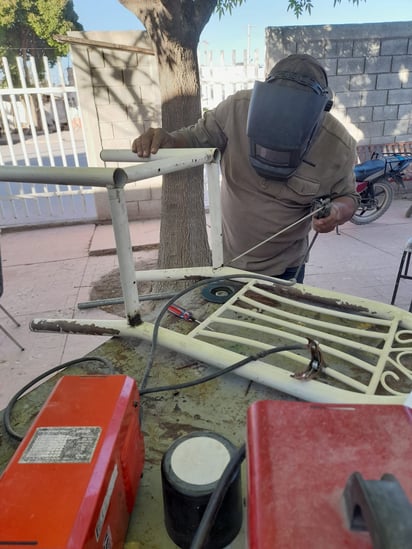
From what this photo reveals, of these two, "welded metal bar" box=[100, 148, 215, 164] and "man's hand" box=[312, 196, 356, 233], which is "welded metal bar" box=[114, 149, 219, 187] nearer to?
"welded metal bar" box=[100, 148, 215, 164]

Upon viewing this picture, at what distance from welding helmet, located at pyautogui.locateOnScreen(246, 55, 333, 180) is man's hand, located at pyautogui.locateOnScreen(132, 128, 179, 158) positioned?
330mm

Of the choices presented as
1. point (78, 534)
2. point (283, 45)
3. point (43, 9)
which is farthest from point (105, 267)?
point (43, 9)

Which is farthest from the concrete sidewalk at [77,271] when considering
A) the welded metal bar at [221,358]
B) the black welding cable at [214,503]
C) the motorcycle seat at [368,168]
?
the black welding cable at [214,503]

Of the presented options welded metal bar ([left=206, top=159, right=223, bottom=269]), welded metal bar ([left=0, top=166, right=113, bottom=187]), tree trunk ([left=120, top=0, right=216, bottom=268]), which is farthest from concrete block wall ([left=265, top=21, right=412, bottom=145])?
welded metal bar ([left=0, top=166, right=113, bottom=187])

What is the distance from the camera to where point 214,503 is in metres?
0.49

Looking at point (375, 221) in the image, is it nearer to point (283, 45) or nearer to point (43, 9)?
point (283, 45)

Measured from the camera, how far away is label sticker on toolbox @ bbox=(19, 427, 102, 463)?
544mm

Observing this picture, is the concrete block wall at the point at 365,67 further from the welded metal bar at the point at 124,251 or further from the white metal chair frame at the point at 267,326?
the welded metal bar at the point at 124,251

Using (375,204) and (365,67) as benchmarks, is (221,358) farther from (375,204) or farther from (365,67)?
(365,67)

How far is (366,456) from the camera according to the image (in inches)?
18.4

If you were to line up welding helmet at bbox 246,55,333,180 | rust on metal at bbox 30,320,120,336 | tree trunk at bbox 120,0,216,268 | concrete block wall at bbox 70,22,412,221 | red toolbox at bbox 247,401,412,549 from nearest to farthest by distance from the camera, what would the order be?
red toolbox at bbox 247,401,412,549 → rust on metal at bbox 30,320,120,336 → welding helmet at bbox 246,55,333,180 → tree trunk at bbox 120,0,216,268 → concrete block wall at bbox 70,22,412,221

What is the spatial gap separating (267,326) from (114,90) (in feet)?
15.4

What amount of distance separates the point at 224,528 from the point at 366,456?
24cm

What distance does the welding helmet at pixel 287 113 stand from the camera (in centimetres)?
120
